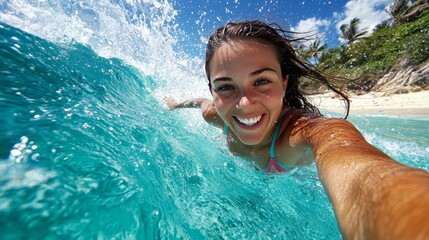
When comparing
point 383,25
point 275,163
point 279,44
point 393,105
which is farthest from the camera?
point 383,25

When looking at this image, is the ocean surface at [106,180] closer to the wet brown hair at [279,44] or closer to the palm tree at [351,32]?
the wet brown hair at [279,44]

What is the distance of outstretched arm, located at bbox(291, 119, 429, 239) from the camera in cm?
54

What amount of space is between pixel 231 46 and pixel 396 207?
1850mm

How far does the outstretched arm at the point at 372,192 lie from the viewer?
0.54 meters

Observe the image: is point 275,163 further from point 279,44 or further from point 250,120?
point 279,44

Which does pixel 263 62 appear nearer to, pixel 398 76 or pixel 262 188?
pixel 262 188

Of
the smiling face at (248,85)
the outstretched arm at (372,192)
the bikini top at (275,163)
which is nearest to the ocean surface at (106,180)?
the bikini top at (275,163)

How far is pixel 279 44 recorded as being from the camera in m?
2.37

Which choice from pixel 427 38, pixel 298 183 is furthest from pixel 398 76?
pixel 298 183

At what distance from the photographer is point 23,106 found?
152cm

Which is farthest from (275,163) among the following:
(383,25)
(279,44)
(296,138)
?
(383,25)

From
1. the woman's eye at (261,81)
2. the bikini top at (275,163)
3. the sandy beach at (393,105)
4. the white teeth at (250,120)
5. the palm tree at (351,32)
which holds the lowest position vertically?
the sandy beach at (393,105)

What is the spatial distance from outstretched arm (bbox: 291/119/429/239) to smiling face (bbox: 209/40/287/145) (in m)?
0.87

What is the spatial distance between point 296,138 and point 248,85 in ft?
1.97
